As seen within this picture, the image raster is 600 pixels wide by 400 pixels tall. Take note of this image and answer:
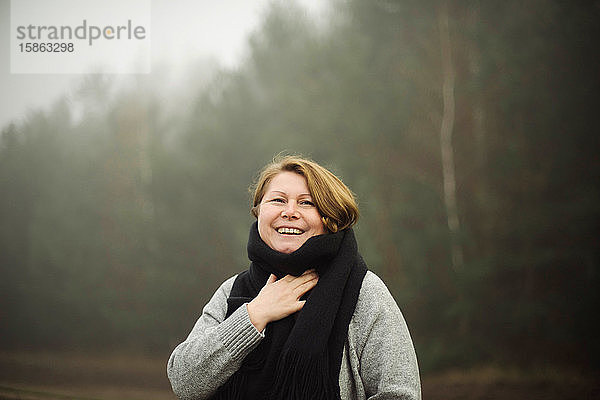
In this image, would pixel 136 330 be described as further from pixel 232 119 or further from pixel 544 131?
pixel 544 131

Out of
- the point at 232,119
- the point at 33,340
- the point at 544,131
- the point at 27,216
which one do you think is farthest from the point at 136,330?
the point at 544,131

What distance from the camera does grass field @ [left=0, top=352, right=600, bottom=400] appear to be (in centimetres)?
340

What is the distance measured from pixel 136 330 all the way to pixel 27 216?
3.21ft

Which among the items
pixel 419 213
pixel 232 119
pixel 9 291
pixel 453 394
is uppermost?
pixel 232 119

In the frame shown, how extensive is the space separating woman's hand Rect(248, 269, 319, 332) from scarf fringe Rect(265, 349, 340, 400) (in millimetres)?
87

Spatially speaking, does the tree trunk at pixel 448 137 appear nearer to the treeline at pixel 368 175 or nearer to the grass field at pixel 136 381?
the treeline at pixel 368 175

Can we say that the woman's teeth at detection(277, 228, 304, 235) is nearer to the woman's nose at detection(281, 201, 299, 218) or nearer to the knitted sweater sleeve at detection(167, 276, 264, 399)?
the woman's nose at detection(281, 201, 299, 218)

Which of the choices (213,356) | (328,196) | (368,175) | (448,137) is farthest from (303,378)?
(448,137)

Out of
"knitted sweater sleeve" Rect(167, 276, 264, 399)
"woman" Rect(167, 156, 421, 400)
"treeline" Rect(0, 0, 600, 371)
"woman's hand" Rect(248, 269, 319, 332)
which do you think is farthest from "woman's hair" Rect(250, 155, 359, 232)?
"treeline" Rect(0, 0, 600, 371)

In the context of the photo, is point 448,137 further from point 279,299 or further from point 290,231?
point 279,299

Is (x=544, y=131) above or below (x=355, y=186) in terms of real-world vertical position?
above

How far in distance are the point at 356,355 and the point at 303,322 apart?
0.14m

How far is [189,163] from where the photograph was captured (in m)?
3.67

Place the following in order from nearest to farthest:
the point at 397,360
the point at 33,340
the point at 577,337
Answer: the point at 397,360
the point at 577,337
the point at 33,340
